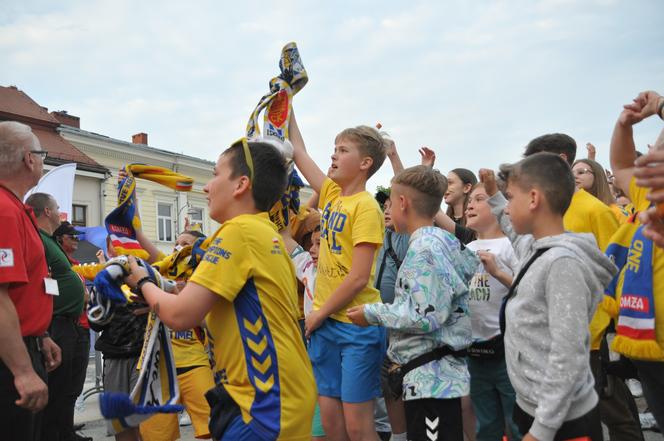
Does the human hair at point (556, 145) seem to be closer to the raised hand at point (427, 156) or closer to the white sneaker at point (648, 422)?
the raised hand at point (427, 156)

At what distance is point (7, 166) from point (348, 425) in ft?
7.80

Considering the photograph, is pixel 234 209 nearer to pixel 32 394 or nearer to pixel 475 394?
pixel 32 394

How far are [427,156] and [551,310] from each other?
284 centimetres

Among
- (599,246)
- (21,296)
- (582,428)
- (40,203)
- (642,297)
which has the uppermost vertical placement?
(40,203)

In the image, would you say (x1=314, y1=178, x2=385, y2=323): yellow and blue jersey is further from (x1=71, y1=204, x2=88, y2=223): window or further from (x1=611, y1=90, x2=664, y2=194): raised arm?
(x1=71, y1=204, x2=88, y2=223): window

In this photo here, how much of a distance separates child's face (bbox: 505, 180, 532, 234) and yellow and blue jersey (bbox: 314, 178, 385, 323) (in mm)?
1094

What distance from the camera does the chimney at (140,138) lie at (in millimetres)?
33750

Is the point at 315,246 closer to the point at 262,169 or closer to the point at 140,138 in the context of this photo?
the point at 262,169

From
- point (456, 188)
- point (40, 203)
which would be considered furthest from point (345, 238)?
point (40, 203)

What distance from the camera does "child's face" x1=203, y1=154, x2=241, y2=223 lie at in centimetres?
270

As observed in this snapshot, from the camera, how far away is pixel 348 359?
365 centimetres

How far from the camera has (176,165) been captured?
33.4 metres

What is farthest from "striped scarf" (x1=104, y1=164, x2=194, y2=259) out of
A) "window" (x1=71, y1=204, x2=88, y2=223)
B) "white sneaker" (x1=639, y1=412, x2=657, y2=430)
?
"window" (x1=71, y1=204, x2=88, y2=223)

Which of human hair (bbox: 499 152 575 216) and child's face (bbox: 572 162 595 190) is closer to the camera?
human hair (bbox: 499 152 575 216)
